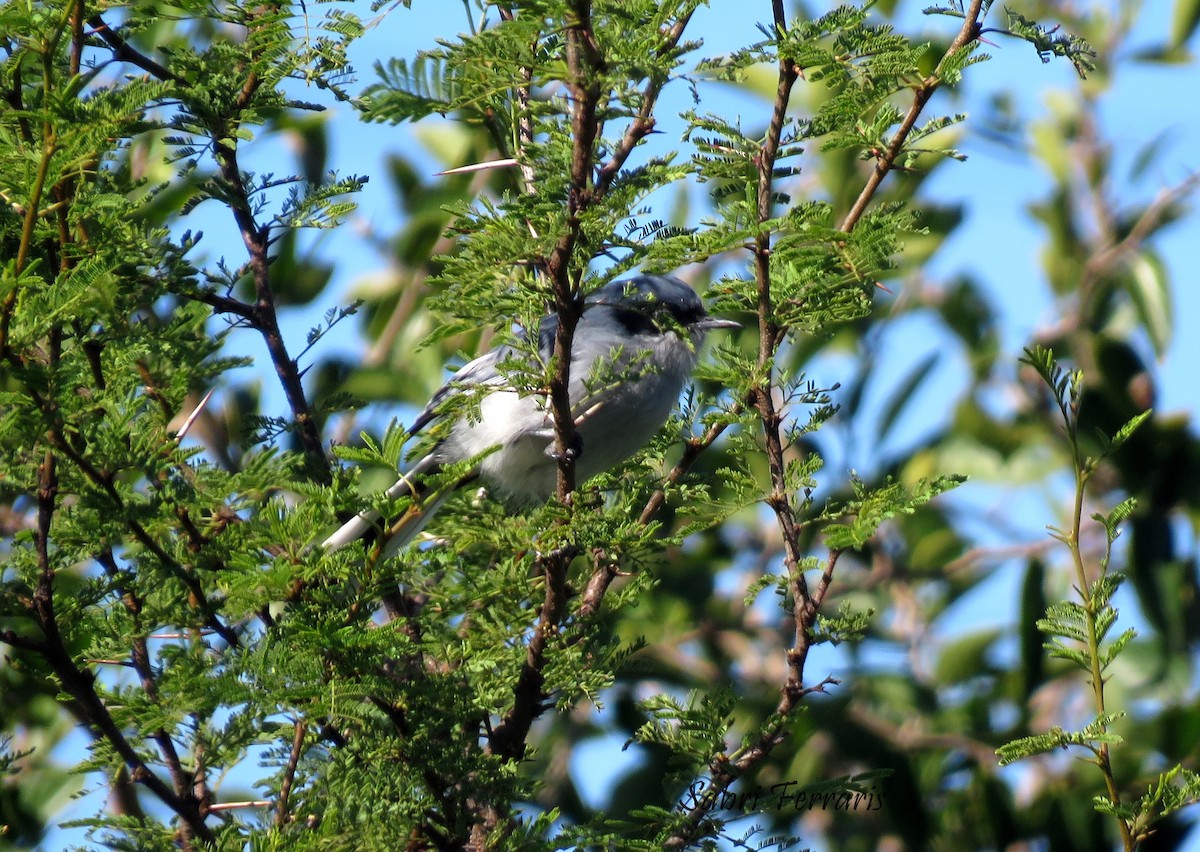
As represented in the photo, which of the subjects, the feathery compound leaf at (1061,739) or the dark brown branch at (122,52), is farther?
the dark brown branch at (122,52)

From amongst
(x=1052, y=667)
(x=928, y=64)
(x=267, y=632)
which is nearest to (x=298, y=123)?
(x=928, y=64)

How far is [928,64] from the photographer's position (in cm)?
375

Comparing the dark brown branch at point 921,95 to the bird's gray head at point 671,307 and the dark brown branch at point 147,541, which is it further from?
the bird's gray head at point 671,307

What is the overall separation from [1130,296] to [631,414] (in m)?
1.94

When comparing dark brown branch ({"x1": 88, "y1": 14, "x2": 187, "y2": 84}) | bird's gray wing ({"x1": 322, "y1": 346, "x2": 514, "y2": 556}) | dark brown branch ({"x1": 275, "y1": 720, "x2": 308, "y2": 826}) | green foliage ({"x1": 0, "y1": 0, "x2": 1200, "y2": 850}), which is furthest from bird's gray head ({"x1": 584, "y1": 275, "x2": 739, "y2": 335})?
dark brown branch ({"x1": 275, "y1": 720, "x2": 308, "y2": 826})

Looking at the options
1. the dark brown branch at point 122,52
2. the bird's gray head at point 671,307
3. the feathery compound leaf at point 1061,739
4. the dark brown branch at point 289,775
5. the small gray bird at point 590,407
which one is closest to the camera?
the feathery compound leaf at point 1061,739

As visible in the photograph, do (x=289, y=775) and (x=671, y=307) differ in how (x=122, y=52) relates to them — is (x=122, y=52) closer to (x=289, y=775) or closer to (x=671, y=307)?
(x=289, y=775)

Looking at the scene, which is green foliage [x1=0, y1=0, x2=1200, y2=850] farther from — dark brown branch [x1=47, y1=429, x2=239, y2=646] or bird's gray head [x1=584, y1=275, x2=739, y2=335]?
bird's gray head [x1=584, y1=275, x2=739, y2=335]

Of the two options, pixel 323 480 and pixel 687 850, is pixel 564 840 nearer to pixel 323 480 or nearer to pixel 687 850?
pixel 687 850

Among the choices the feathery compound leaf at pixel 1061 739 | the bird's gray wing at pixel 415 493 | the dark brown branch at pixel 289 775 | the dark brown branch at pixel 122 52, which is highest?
the dark brown branch at pixel 122 52

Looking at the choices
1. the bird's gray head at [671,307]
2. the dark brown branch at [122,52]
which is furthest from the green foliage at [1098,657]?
the bird's gray head at [671,307]

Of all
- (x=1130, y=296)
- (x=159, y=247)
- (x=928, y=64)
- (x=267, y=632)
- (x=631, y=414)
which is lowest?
(x=267, y=632)

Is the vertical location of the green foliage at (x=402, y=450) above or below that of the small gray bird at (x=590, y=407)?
below

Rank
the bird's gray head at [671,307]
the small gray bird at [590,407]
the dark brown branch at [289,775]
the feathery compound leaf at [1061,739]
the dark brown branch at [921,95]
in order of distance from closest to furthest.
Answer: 1. the feathery compound leaf at [1061,739]
2. the dark brown branch at [289,775]
3. the dark brown branch at [921,95]
4. the small gray bird at [590,407]
5. the bird's gray head at [671,307]
